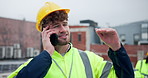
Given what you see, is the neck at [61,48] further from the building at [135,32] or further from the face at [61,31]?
the building at [135,32]

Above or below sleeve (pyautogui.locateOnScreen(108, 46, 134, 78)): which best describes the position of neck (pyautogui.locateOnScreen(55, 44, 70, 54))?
above

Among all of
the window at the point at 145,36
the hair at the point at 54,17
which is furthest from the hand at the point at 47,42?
the window at the point at 145,36

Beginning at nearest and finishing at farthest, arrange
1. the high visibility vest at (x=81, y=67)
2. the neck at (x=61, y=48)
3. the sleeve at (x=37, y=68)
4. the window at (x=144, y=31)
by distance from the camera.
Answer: the sleeve at (x=37, y=68) < the high visibility vest at (x=81, y=67) < the neck at (x=61, y=48) < the window at (x=144, y=31)

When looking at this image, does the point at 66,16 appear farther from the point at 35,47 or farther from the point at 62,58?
the point at 35,47

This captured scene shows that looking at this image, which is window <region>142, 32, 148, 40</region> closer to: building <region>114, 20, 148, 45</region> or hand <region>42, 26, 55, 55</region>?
building <region>114, 20, 148, 45</region>

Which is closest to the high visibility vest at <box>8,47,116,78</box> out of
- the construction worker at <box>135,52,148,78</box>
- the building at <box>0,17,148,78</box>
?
the construction worker at <box>135,52,148,78</box>

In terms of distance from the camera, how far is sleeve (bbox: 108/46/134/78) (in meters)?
1.58

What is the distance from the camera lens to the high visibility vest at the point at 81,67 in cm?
171

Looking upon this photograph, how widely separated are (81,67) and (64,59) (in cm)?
22

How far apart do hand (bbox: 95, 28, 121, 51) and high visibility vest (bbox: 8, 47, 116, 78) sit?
26 centimetres

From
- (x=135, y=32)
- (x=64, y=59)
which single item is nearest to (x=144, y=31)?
(x=135, y=32)

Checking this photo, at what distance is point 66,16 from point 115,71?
884 mm

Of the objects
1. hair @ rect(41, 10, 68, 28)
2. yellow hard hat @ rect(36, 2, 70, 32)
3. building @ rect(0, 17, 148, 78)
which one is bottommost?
building @ rect(0, 17, 148, 78)

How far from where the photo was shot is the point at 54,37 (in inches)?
69.7
